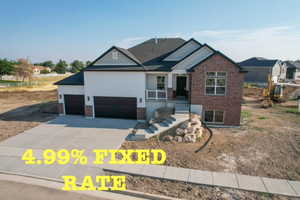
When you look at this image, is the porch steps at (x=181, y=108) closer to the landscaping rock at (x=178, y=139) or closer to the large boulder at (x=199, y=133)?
the large boulder at (x=199, y=133)

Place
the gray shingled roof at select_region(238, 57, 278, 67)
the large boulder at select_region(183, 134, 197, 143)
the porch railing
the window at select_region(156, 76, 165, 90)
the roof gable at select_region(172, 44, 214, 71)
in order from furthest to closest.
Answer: the gray shingled roof at select_region(238, 57, 278, 67)
the window at select_region(156, 76, 165, 90)
the porch railing
the roof gable at select_region(172, 44, 214, 71)
the large boulder at select_region(183, 134, 197, 143)

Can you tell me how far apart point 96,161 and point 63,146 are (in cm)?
292

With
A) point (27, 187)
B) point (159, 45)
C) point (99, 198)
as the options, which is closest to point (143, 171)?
point (99, 198)

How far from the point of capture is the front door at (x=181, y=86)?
52.3 ft

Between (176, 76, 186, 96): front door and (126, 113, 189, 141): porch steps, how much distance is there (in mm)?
3847

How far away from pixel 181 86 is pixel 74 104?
400 inches

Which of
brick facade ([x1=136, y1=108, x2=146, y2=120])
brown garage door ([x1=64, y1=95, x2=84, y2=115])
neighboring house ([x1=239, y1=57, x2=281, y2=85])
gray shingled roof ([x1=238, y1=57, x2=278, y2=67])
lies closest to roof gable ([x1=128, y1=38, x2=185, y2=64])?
brick facade ([x1=136, y1=108, x2=146, y2=120])

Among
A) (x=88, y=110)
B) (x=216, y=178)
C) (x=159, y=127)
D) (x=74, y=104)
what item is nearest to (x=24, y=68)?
(x=74, y=104)

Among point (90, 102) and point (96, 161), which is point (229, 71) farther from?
point (90, 102)

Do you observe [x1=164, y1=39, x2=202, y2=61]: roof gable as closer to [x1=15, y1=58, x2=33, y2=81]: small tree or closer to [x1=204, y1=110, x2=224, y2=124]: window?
[x1=204, y1=110, x2=224, y2=124]: window

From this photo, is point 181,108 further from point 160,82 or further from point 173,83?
point 160,82

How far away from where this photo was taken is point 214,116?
13383 millimetres

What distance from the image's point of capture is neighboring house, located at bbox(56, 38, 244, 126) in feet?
41.8
